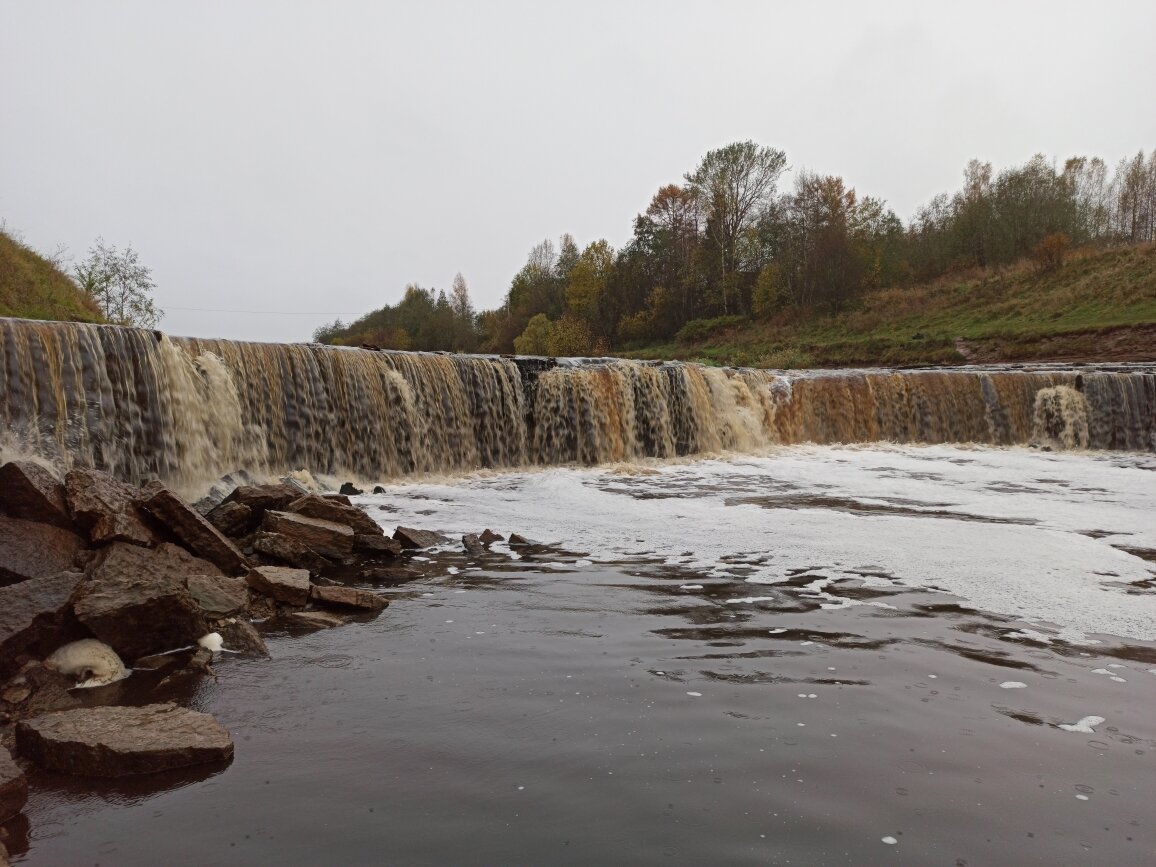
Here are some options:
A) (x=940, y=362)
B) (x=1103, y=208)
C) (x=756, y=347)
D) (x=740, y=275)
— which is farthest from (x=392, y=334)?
(x=1103, y=208)

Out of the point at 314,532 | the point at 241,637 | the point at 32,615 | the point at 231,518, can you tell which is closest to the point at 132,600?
the point at 32,615

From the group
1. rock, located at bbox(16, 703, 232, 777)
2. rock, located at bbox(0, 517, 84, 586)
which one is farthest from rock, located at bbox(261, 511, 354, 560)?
rock, located at bbox(16, 703, 232, 777)

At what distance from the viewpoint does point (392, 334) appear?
81312mm

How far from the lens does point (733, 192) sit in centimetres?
5312

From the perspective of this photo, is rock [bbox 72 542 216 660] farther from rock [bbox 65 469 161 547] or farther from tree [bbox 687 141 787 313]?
tree [bbox 687 141 787 313]

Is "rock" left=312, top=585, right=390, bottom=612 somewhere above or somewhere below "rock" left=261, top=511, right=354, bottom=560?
below

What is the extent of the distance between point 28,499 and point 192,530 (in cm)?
106

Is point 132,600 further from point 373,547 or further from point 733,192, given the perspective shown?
point 733,192

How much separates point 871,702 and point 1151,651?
2160 millimetres

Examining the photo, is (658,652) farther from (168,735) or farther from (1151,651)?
(1151,651)

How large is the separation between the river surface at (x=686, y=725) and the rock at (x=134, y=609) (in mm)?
533

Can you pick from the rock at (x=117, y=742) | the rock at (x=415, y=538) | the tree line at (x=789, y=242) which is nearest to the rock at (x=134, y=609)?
the rock at (x=117, y=742)

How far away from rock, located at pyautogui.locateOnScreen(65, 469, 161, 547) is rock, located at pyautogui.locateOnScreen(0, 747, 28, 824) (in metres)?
2.64

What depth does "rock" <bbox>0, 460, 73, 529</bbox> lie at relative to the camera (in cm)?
498
